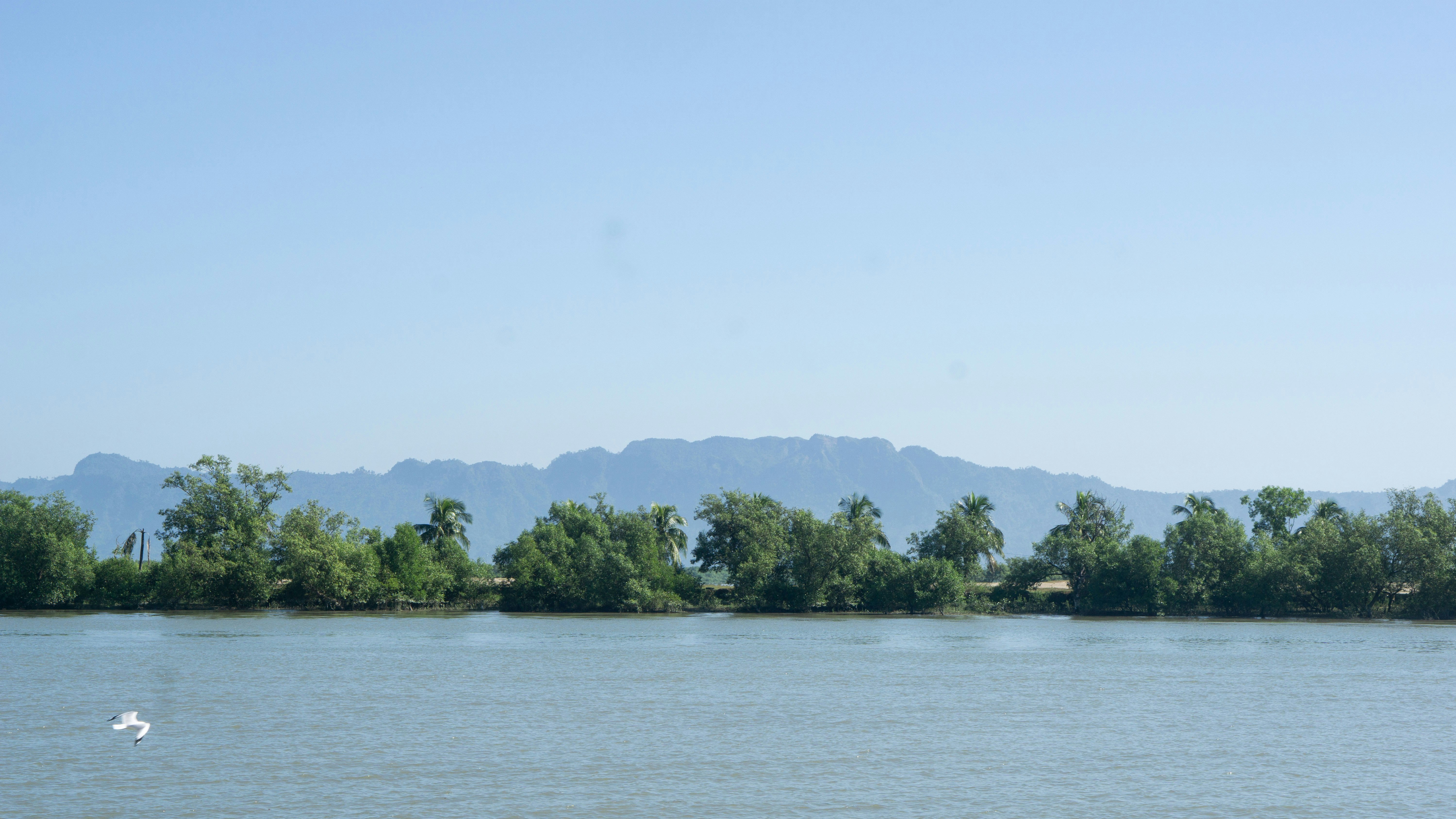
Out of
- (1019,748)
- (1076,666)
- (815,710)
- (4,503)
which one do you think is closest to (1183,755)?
(1019,748)

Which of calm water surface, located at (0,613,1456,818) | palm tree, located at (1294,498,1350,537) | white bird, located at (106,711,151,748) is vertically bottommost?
calm water surface, located at (0,613,1456,818)

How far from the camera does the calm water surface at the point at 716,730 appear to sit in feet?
83.8

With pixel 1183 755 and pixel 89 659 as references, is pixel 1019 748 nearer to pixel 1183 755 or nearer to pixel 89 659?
pixel 1183 755

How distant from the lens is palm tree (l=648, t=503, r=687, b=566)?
124 meters

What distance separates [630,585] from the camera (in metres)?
109

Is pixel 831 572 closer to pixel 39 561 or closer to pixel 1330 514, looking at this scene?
pixel 1330 514

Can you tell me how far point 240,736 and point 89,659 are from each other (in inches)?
1110

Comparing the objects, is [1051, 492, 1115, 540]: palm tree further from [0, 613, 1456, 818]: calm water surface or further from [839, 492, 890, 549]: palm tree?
[0, 613, 1456, 818]: calm water surface

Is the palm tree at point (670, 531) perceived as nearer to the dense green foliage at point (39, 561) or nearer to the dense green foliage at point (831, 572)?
the dense green foliage at point (831, 572)

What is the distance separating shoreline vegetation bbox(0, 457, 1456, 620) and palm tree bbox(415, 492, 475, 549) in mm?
414

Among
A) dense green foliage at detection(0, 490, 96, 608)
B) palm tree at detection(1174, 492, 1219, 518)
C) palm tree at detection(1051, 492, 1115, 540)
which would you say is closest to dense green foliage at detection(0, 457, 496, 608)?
dense green foliage at detection(0, 490, 96, 608)

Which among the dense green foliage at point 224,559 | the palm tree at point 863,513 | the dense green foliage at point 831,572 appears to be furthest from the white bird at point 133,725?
the palm tree at point 863,513

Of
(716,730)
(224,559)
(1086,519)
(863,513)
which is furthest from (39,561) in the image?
(1086,519)

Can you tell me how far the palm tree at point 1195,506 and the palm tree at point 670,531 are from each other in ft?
178
